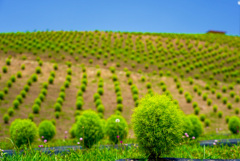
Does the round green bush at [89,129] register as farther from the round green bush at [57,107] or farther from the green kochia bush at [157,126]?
the round green bush at [57,107]

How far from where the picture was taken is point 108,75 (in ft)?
85.7

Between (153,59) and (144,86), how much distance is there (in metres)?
10.0

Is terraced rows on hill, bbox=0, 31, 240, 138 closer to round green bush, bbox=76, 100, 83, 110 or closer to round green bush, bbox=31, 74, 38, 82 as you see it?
round green bush, bbox=76, 100, 83, 110

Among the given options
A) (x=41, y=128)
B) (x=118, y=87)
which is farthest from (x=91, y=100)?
(x=41, y=128)

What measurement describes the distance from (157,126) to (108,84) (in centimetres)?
1875

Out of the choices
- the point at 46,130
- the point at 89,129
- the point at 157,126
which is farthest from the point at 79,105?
the point at 157,126

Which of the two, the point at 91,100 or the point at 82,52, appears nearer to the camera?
the point at 91,100

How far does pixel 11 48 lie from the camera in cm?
3172

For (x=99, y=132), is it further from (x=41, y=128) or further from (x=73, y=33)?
(x=73, y=33)

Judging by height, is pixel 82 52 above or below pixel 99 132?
above

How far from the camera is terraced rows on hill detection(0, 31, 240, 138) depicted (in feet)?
62.8

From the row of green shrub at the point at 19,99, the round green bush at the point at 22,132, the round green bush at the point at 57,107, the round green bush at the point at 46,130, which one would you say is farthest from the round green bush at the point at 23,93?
the round green bush at the point at 22,132

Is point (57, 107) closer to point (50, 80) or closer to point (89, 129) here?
point (50, 80)

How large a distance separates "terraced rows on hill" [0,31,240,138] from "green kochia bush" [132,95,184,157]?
878cm
